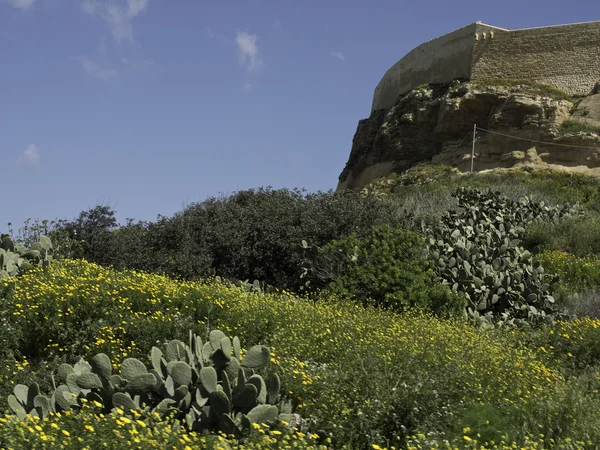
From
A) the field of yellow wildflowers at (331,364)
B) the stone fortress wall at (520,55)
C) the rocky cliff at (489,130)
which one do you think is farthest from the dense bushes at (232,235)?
the stone fortress wall at (520,55)

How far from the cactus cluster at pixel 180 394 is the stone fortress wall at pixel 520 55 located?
103 ft

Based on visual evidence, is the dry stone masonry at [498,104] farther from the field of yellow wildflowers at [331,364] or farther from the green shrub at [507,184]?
the field of yellow wildflowers at [331,364]

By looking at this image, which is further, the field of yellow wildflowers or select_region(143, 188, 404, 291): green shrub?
select_region(143, 188, 404, 291): green shrub

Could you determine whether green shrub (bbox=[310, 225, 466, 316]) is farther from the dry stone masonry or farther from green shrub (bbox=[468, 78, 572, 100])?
green shrub (bbox=[468, 78, 572, 100])

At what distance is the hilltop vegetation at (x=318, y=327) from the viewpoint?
5.45 meters

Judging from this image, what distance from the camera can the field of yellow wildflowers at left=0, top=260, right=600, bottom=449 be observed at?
5070mm

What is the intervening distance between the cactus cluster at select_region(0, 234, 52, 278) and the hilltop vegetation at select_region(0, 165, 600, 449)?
0.06 m

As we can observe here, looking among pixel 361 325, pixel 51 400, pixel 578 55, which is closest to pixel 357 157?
pixel 578 55

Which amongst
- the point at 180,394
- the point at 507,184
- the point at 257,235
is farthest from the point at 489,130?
the point at 180,394

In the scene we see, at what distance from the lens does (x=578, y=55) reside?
33719mm

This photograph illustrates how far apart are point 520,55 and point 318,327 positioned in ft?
100

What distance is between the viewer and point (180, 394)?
220 inches

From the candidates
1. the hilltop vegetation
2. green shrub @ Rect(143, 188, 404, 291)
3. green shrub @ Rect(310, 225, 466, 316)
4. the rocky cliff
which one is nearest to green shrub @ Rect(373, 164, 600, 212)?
the rocky cliff

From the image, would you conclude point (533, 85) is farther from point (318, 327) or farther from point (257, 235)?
point (318, 327)
